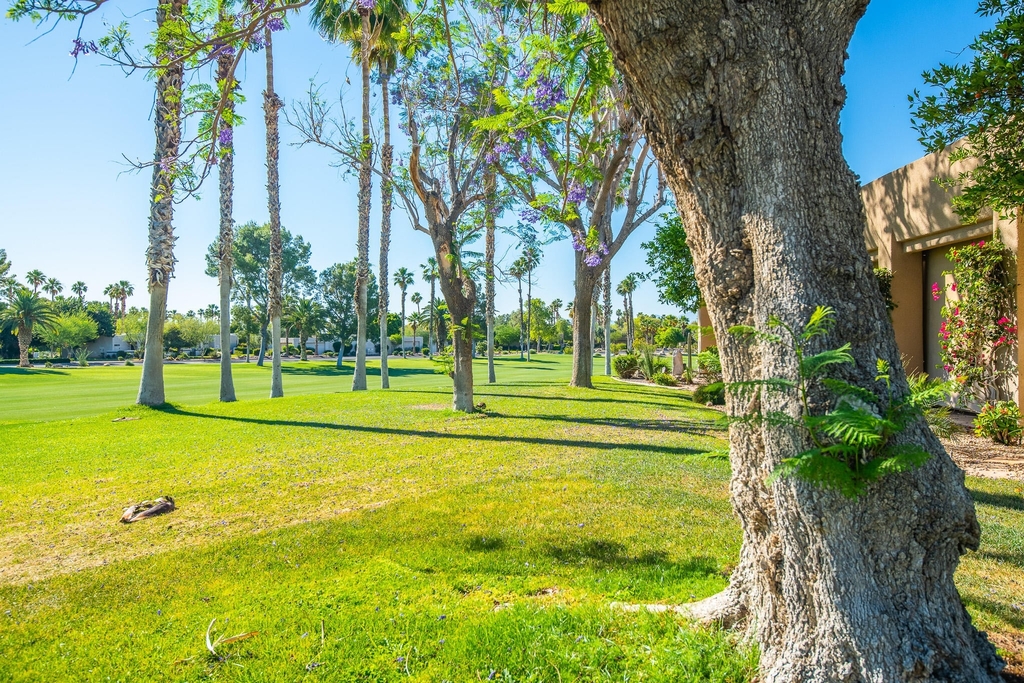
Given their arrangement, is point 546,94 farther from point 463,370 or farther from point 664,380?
point 664,380

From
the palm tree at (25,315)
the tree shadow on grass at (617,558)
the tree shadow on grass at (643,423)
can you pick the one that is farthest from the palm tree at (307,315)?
the tree shadow on grass at (617,558)

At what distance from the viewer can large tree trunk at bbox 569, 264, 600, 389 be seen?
19.1m

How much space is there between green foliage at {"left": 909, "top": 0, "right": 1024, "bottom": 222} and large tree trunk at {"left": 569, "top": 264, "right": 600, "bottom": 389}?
481 inches

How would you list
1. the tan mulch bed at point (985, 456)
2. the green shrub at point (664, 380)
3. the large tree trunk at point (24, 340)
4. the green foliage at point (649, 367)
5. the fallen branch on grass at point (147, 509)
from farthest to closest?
the large tree trunk at point (24, 340)
the green foliage at point (649, 367)
the green shrub at point (664, 380)
the tan mulch bed at point (985, 456)
the fallen branch on grass at point (147, 509)

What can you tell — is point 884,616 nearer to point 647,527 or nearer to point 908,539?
point 908,539

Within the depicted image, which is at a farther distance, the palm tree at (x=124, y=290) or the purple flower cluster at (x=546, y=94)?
the palm tree at (x=124, y=290)

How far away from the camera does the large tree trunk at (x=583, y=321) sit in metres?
19.1

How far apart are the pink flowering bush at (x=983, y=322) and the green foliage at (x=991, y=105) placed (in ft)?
11.2

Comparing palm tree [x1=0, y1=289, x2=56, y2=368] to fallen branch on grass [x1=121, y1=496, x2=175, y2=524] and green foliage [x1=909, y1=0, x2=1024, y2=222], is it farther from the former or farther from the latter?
green foliage [x1=909, y1=0, x2=1024, y2=222]

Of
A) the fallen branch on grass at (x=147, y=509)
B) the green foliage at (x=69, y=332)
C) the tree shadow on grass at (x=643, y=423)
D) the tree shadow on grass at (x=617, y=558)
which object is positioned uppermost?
the green foliage at (x=69, y=332)

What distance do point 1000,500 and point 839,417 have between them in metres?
6.22

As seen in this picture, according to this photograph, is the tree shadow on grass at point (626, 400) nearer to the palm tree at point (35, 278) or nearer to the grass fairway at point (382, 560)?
the grass fairway at point (382, 560)

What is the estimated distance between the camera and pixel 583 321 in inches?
762

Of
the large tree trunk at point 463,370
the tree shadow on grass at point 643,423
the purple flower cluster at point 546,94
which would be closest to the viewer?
the purple flower cluster at point 546,94
